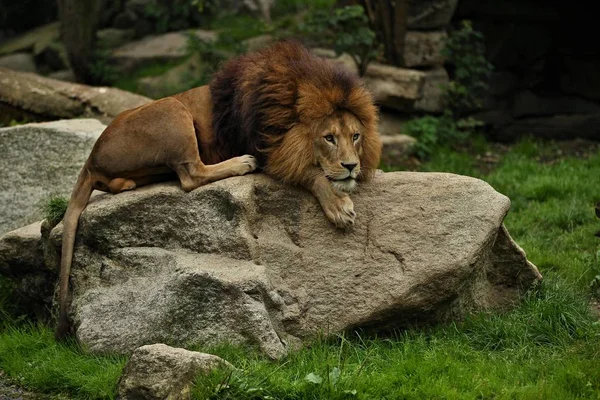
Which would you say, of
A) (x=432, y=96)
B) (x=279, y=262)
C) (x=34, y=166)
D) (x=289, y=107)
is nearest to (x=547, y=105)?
(x=432, y=96)

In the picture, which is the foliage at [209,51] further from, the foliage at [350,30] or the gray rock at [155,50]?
the foliage at [350,30]

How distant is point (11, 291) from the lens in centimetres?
755

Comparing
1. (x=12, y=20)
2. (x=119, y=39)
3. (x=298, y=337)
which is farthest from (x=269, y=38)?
(x=298, y=337)

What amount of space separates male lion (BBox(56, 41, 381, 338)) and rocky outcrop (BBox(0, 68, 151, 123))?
3863mm

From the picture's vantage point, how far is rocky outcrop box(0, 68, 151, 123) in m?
10.6

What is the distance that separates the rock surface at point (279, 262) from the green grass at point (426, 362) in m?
0.16

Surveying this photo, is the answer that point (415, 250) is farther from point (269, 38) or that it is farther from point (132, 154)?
point (269, 38)

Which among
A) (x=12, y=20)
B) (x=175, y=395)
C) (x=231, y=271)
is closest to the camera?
(x=175, y=395)

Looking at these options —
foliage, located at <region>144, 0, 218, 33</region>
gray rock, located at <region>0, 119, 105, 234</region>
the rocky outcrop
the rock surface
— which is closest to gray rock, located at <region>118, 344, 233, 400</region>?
the rock surface

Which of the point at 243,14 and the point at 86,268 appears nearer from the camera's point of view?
the point at 86,268

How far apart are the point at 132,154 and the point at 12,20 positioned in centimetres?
1117

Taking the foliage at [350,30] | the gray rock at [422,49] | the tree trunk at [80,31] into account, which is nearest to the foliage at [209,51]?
the foliage at [350,30]

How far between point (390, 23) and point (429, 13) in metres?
0.60

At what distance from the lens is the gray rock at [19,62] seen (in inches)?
575
